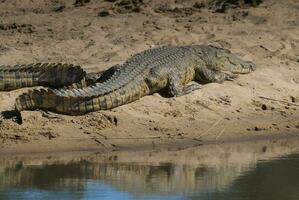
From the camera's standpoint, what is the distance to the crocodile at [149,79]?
9617 millimetres

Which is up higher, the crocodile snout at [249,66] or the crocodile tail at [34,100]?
the crocodile snout at [249,66]

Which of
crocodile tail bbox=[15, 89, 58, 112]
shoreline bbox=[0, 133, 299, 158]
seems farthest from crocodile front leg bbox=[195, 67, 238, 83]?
crocodile tail bbox=[15, 89, 58, 112]

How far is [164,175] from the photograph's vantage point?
26.7 ft

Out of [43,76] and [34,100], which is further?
[43,76]

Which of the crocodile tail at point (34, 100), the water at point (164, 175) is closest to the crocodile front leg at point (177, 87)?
the water at point (164, 175)

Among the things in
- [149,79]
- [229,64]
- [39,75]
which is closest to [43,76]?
[39,75]

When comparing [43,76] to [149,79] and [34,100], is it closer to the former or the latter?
[34,100]

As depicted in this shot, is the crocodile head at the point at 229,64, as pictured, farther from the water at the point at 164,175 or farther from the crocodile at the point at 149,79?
the water at the point at 164,175

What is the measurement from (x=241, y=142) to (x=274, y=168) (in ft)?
4.81

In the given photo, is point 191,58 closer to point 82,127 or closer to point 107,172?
point 82,127

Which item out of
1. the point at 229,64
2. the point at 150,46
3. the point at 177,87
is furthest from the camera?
the point at 150,46

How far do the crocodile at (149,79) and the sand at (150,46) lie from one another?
11 centimetres

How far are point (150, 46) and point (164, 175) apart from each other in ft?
14.5

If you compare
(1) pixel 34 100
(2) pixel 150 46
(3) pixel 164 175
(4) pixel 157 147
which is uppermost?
(2) pixel 150 46
